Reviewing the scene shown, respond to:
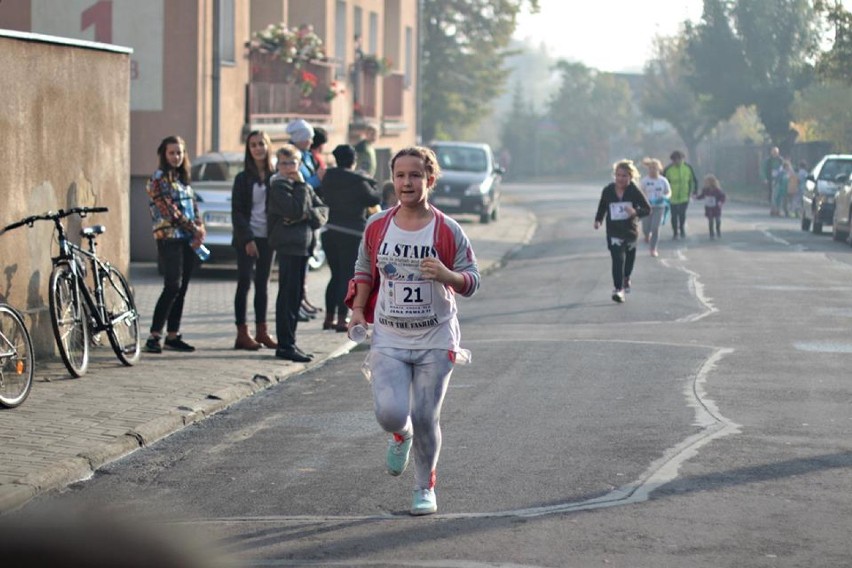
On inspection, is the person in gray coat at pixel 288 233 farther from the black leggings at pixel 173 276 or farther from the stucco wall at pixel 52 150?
the stucco wall at pixel 52 150

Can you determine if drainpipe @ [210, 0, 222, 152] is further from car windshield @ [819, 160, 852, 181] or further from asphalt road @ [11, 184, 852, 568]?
car windshield @ [819, 160, 852, 181]

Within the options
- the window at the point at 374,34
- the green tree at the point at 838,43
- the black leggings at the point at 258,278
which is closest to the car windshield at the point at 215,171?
the black leggings at the point at 258,278

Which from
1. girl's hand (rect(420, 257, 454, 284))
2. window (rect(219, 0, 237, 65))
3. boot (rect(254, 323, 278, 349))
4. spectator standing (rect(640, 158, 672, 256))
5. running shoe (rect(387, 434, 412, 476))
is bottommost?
boot (rect(254, 323, 278, 349))

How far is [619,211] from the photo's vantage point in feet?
58.3

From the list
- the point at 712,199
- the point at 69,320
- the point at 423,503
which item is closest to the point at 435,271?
the point at 423,503

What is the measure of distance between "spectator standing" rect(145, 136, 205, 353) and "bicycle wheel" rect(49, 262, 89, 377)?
135 centimetres

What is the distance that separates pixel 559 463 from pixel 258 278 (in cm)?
570

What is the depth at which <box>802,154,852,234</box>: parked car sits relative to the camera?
33.8 metres

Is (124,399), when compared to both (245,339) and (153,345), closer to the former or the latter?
(153,345)

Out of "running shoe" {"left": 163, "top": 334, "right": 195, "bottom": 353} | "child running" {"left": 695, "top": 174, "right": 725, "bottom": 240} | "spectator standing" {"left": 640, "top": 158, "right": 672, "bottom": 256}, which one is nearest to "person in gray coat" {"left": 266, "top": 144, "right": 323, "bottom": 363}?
"running shoe" {"left": 163, "top": 334, "right": 195, "bottom": 353}

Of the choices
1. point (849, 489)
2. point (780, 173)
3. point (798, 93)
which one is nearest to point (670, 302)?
point (849, 489)

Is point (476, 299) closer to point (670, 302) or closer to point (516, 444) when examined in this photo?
point (670, 302)

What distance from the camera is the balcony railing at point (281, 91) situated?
26.9 m

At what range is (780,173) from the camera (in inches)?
1743
